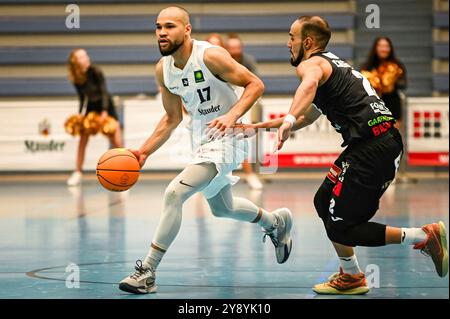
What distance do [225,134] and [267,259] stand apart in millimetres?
1644

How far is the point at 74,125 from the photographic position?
15.5 m

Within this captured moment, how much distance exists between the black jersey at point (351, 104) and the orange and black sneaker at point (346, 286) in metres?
0.92

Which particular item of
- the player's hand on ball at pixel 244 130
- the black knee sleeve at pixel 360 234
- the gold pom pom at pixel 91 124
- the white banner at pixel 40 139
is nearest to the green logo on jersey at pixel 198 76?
the player's hand on ball at pixel 244 130

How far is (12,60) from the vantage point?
1911 cm

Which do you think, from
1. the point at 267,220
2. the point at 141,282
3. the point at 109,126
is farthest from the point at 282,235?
the point at 109,126

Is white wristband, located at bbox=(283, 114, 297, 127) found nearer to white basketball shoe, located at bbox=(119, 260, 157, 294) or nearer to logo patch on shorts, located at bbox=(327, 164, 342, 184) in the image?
logo patch on shorts, located at bbox=(327, 164, 342, 184)

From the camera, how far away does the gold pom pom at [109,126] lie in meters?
15.2

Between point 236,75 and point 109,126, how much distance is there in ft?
28.9

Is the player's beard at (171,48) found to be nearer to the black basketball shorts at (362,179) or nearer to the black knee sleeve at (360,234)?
the black basketball shorts at (362,179)

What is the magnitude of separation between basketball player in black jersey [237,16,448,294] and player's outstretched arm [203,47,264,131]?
1.44 feet

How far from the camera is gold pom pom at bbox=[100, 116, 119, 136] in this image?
15.2m

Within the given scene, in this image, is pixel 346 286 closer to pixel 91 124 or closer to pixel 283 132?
pixel 283 132

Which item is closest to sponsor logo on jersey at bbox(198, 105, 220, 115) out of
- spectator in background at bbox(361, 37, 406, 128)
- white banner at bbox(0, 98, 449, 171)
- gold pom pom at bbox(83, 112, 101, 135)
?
spectator in background at bbox(361, 37, 406, 128)

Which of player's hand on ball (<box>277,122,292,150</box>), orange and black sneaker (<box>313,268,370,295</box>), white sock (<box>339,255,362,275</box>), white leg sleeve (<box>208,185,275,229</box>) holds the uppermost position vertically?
player's hand on ball (<box>277,122,292,150</box>)
